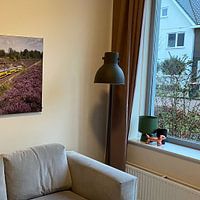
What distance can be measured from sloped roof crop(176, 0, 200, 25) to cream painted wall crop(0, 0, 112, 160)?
789mm

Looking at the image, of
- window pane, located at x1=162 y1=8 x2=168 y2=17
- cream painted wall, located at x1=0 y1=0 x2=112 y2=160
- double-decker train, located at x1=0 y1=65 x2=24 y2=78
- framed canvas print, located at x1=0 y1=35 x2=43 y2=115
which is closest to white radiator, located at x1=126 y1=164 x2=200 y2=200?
cream painted wall, located at x1=0 y1=0 x2=112 y2=160

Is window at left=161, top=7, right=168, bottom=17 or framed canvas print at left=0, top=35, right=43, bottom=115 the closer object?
framed canvas print at left=0, top=35, right=43, bottom=115

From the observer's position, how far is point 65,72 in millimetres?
2998

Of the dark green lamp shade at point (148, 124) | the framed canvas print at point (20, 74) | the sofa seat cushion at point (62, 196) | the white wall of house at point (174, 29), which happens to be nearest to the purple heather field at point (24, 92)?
the framed canvas print at point (20, 74)

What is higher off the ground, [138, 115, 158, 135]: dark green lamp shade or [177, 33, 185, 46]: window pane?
[177, 33, 185, 46]: window pane

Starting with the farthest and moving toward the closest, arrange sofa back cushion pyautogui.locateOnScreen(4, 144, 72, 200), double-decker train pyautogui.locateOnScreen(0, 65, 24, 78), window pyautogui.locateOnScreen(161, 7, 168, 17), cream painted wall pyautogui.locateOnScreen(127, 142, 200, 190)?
window pyautogui.locateOnScreen(161, 7, 168, 17) → cream painted wall pyautogui.locateOnScreen(127, 142, 200, 190) → double-decker train pyautogui.locateOnScreen(0, 65, 24, 78) → sofa back cushion pyautogui.locateOnScreen(4, 144, 72, 200)

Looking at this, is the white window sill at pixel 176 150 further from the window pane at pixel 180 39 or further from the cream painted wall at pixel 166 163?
the window pane at pixel 180 39

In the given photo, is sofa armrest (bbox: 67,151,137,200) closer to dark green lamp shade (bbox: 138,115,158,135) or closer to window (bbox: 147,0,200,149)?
dark green lamp shade (bbox: 138,115,158,135)

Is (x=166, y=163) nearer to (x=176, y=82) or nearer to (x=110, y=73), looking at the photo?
(x=176, y=82)

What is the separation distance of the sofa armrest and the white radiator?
16.0 inches

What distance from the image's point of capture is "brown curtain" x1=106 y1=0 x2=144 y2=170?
9.93 feet

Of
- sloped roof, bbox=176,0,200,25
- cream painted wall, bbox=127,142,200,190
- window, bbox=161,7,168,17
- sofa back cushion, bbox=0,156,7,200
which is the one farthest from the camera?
window, bbox=161,7,168,17

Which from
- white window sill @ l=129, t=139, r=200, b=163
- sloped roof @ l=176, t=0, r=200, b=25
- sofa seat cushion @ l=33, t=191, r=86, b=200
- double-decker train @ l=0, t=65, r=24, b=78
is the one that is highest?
sloped roof @ l=176, t=0, r=200, b=25

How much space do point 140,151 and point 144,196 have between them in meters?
0.44
